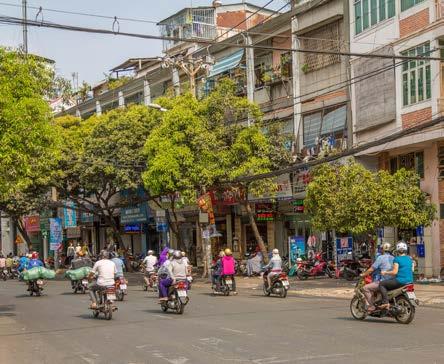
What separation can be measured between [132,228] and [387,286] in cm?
3574

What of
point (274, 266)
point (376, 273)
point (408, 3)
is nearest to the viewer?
point (376, 273)

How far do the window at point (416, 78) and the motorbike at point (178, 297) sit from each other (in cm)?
1207

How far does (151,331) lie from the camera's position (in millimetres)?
14039

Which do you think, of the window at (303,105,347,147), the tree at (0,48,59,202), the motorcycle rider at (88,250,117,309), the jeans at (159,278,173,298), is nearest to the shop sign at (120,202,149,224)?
the window at (303,105,347,147)

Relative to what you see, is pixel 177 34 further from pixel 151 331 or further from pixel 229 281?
pixel 151 331

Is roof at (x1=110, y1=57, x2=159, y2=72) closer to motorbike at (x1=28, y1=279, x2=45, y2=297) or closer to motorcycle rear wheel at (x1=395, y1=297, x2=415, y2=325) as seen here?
motorbike at (x1=28, y1=279, x2=45, y2=297)

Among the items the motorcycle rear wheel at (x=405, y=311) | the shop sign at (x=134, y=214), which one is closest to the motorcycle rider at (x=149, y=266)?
the motorcycle rear wheel at (x=405, y=311)

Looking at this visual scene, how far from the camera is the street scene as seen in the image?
529 inches

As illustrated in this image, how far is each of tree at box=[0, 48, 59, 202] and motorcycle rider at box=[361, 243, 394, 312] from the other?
910 cm

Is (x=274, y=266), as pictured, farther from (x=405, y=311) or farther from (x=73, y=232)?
(x=73, y=232)

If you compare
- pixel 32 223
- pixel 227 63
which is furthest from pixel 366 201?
pixel 32 223

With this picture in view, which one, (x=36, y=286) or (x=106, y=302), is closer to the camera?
(x=106, y=302)

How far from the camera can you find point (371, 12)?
90.4ft

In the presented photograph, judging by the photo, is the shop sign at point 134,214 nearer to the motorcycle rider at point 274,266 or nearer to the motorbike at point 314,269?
the motorbike at point 314,269
